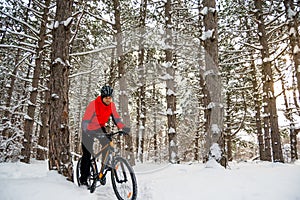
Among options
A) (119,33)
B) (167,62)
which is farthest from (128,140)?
(119,33)

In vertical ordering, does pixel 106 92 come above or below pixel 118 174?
above

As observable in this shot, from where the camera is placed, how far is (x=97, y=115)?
4.89 metres

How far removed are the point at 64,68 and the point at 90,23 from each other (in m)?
7.48

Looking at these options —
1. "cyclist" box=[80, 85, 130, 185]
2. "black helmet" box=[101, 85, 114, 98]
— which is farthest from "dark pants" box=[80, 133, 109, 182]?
"black helmet" box=[101, 85, 114, 98]

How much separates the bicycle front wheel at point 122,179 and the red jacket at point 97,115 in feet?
2.46

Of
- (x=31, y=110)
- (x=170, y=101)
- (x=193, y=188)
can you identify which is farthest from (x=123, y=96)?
(x=193, y=188)

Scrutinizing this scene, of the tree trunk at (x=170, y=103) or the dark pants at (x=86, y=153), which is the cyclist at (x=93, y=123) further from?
the tree trunk at (x=170, y=103)

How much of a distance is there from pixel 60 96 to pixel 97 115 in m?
1.01

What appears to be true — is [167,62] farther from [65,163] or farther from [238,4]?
[65,163]

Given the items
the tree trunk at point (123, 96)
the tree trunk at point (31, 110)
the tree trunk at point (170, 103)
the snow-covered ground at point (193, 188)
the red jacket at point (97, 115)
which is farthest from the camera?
the tree trunk at point (123, 96)

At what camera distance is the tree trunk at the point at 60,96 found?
4.96 metres

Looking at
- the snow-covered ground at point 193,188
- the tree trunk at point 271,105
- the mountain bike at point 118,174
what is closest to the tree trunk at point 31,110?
the snow-covered ground at point 193,188

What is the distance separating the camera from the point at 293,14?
26.5 ft

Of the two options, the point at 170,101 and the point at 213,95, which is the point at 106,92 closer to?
the point at 213,95
